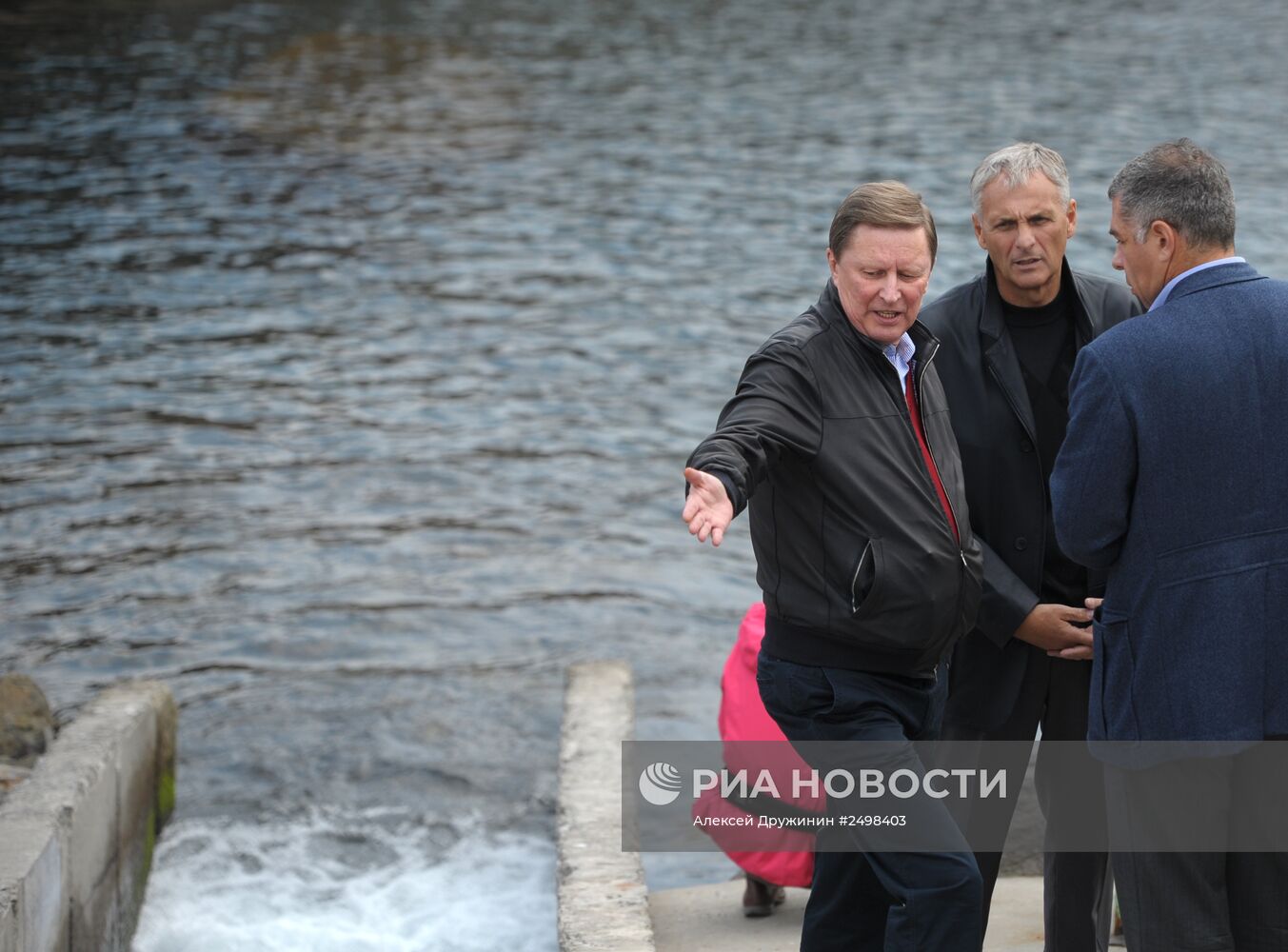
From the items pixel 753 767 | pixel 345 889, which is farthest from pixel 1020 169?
pixel 345 889

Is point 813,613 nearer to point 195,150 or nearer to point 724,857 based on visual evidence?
point 724,857

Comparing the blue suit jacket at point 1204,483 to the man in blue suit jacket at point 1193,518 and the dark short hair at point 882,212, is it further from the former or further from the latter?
the dark short hair at point 882,212

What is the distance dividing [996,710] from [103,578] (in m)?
7.15

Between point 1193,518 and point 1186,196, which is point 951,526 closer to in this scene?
point 1193,518

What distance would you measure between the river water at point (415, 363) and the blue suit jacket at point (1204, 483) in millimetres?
3399

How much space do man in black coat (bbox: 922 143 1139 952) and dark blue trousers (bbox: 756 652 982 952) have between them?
34 cm

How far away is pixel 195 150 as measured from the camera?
838 inches

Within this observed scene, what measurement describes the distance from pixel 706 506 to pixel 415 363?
10858 mm

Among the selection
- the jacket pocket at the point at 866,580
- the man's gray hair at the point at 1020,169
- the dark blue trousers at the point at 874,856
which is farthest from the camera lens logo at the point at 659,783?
the man's gray hair at the point at 1020,169

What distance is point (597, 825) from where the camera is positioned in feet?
18.6

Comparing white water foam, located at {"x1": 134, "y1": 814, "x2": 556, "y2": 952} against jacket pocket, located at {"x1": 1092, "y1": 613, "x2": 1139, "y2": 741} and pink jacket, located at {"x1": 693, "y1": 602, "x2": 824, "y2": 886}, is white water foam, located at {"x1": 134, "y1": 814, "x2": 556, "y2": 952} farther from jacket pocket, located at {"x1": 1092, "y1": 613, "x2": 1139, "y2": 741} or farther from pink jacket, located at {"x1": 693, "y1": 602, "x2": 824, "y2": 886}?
jacket pocket, located at {"x1": 1092, "y1": 613, "x2": 1139, "y2": 741}

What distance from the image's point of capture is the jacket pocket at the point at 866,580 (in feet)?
11.9

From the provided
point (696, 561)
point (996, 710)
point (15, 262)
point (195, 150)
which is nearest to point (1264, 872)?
point (996, 710)

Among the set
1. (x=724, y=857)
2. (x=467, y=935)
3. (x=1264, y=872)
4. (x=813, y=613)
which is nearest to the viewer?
(x=1264, y=872)
